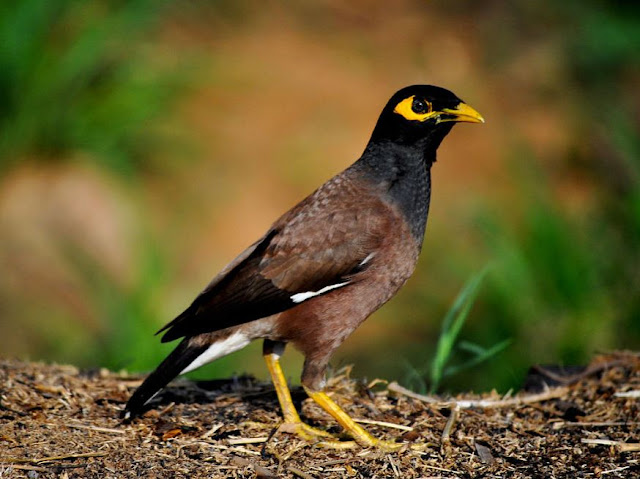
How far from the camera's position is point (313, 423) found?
4.37 metres

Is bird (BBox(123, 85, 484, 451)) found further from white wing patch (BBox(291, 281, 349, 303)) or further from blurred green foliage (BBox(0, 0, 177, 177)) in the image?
blurred green foliage (BBox(0, 0, 177, 177))

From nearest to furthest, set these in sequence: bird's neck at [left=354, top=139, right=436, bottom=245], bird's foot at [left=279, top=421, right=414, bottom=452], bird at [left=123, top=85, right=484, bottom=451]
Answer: bird's foot at [left=279, top=421, right=414, bottom=452]
bird at [left=123, top=85, right=484, bottom=451]
bird's neck at [left=354, top=139, right=436, bottom=245]

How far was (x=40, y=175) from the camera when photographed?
8.70 metres

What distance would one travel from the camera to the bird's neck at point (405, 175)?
4.45m

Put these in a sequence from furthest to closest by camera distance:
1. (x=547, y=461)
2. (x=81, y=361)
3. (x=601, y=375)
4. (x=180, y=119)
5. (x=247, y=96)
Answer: (x=247, y=96) → (x=180, y=119) → (x=81, y=361) → (x=601, y=375) → (x=547, y=461)

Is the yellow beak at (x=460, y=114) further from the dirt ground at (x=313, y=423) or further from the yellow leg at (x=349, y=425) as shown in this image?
the yellow leg at (x=349, y=425)

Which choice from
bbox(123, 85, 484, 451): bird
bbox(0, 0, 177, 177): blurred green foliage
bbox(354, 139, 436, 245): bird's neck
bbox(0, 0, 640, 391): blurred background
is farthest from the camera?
bbox(0, 0, 177, 177): blurred green foliage

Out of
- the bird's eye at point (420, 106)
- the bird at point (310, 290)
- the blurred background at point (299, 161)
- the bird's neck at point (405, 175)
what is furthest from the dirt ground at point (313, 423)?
the bird's eye at point (420, 106)

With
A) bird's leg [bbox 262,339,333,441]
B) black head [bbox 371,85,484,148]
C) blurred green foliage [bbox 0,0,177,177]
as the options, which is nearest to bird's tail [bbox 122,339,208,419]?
bird's leg [bbox 262,339,333,441]

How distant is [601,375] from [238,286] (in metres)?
1.93

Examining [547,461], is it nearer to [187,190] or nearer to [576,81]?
[187,190]

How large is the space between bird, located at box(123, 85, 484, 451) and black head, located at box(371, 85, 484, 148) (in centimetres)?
7

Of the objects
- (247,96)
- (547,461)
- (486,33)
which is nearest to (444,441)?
(547,461)

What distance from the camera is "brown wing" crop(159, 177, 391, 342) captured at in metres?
4.21
